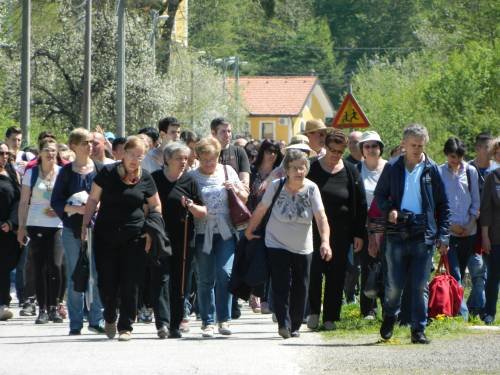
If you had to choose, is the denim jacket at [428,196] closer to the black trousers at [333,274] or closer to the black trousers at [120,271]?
the black trousers at [333,274]

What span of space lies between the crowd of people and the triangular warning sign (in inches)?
224

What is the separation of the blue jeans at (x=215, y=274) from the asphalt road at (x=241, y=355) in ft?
0.89

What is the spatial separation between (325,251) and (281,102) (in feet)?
327

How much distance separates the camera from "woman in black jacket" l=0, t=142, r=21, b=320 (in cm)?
1673

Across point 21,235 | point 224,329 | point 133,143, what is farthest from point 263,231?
point 21,235

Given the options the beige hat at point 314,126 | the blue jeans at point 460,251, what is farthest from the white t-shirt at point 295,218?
the blue jeans at point 460,251

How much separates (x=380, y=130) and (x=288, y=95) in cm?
7089

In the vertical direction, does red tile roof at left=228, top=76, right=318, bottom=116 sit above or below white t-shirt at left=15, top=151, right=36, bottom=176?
above

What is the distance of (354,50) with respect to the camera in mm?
116938

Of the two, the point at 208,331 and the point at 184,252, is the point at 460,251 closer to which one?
the point at 208,331

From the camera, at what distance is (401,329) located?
14125mm

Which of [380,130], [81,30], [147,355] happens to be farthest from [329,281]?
[81,30]

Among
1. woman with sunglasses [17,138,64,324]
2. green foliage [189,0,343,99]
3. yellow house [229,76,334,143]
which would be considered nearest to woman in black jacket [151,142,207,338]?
woman with sunglasses [17,138,64,324]

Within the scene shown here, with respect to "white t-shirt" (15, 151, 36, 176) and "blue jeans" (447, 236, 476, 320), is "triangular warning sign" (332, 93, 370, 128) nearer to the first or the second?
"white t-shirt" (15, 151, 36, 176)
